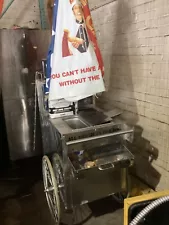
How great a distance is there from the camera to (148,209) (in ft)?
2.82

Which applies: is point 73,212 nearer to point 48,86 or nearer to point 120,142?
point 120,142

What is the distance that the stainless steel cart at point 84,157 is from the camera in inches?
52.8

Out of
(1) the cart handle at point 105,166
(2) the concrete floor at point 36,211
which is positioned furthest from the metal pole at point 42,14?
(1) the cart handle at point 105,166

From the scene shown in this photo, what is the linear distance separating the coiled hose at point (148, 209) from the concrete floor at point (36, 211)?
85 cm

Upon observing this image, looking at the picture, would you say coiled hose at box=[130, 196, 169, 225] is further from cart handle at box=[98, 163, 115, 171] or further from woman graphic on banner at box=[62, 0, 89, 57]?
woman graphic on banner at box=[62, 0, 89, 57]

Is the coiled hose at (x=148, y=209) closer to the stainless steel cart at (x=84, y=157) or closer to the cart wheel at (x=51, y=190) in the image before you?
the stainless steel cart at (x=84, y=157)

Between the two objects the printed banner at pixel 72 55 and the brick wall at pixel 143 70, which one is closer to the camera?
the printed banner at pixel 72 55

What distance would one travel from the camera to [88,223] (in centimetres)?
162

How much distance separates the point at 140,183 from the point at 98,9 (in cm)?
161

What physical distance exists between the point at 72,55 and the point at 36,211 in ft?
4.01

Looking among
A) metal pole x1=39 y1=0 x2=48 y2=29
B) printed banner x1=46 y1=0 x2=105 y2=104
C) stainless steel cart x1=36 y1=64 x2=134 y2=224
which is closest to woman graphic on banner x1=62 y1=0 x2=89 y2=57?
printed banner x1=46 y1=0 x2=105 y2=104

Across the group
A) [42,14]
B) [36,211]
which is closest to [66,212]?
[36,211]

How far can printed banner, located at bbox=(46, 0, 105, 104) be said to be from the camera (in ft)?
4.52

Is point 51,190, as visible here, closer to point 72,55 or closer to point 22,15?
point 72,55
